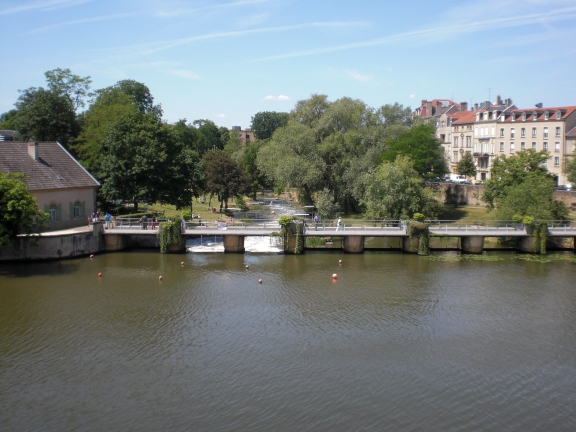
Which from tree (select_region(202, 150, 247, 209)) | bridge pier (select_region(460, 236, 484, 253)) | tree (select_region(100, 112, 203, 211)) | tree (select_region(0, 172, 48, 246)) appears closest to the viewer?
tree (select_region(0, 172, 48, 246))

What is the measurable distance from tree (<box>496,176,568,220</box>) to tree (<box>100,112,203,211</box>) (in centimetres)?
2846

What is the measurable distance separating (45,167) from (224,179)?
23490 millimetres

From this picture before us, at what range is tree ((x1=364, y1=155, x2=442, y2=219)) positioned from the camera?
1973 inches

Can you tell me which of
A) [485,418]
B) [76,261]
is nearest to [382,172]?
[76,261]

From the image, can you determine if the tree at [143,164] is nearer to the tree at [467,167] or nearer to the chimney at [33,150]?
the chimney at [33,150]

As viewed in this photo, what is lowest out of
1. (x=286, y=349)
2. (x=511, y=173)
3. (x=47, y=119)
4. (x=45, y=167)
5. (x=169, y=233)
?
(x=286, y=349)

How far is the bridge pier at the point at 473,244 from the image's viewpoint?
44281 millimetres

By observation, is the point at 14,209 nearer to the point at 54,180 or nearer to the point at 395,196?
the point at 54,180

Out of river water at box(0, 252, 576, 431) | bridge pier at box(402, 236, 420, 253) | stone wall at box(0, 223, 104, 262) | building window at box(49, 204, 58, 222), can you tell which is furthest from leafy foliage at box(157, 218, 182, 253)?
bridge pier at box(402, 236, 420, 253)

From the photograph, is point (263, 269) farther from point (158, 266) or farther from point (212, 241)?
point (212, 241)

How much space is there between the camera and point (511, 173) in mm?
52812

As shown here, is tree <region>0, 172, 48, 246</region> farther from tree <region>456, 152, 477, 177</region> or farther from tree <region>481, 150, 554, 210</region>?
tree <region>456, 152, 477, 177</region>

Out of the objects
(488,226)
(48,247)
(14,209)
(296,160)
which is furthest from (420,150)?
(14,209)

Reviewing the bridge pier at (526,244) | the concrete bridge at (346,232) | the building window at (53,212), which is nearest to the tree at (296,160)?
the concrete bridge at (346,232)
